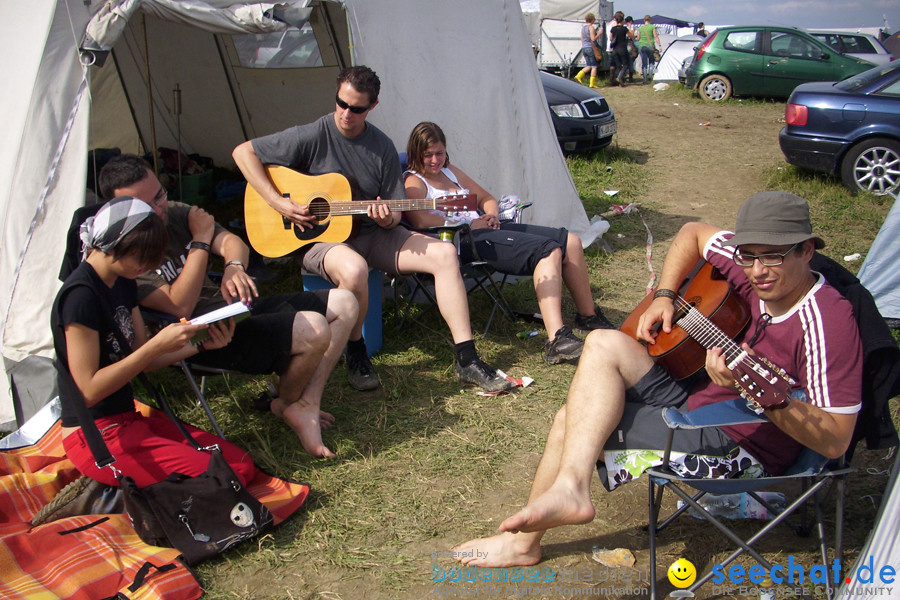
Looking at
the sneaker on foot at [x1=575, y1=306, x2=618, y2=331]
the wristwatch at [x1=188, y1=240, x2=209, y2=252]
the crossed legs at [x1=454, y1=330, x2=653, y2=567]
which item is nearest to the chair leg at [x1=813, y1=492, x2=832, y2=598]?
the crossed legs at [x1=454, y1=330, x2=653, y2=567]

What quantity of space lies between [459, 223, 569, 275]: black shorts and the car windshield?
473 centimetres

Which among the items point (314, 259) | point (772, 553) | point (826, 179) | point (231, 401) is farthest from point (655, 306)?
point (826, 179)

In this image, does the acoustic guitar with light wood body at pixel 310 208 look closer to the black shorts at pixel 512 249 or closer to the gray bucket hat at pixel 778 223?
the black shorts at pixel 512 249

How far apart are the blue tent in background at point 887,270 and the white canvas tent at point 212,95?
2169 millimetres

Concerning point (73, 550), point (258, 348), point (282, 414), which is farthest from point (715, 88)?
point (73, 550)

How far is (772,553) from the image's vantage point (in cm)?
255

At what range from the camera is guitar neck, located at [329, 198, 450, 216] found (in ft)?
12.9

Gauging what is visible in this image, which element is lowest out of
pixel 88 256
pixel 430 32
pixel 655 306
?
pixel 655 306

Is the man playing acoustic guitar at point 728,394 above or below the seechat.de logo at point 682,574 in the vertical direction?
above

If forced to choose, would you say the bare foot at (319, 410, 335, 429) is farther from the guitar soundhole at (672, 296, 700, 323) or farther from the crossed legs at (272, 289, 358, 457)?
the guitar soundhole at (672, 296, 700, 323)

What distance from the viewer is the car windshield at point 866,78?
23.2ft

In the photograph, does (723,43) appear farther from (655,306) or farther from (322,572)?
(322,572)

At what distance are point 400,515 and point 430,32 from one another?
139 inches

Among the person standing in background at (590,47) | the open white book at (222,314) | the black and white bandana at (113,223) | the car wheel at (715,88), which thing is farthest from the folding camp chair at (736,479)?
the person standing in background at (590,47)
